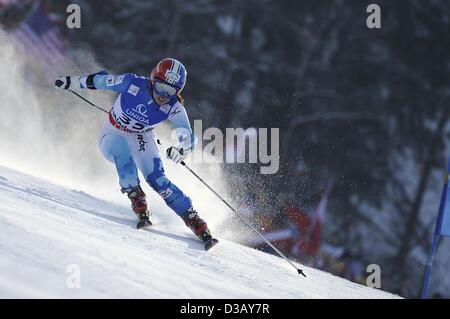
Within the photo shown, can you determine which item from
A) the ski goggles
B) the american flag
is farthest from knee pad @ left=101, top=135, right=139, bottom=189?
the american flag

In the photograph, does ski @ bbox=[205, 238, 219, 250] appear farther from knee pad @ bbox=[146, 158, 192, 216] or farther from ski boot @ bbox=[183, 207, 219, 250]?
knee pad @ bbox=[146, 158, 192, 216]

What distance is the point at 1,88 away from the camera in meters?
13.0

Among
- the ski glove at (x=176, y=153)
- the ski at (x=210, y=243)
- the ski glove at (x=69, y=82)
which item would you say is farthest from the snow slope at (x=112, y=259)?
the ski glove at (x=69, y=82)

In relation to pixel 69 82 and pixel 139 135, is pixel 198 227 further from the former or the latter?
pixel 69 82

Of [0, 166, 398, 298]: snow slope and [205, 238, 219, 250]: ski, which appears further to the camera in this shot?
[205, 238, 219, 250]: ski

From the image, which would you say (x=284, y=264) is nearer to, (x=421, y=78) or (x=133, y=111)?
(x=133, y=111)

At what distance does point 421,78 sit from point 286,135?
5.34 metres

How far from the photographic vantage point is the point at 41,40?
16594 mm

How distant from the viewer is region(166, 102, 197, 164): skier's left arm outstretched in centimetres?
632

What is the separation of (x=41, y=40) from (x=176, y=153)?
37.0 ft

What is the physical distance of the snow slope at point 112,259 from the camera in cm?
373

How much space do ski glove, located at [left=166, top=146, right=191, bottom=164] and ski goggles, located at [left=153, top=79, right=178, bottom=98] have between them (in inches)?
20.5

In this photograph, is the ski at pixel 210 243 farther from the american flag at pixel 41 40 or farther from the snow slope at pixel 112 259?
the american flag at pixel 41 40
